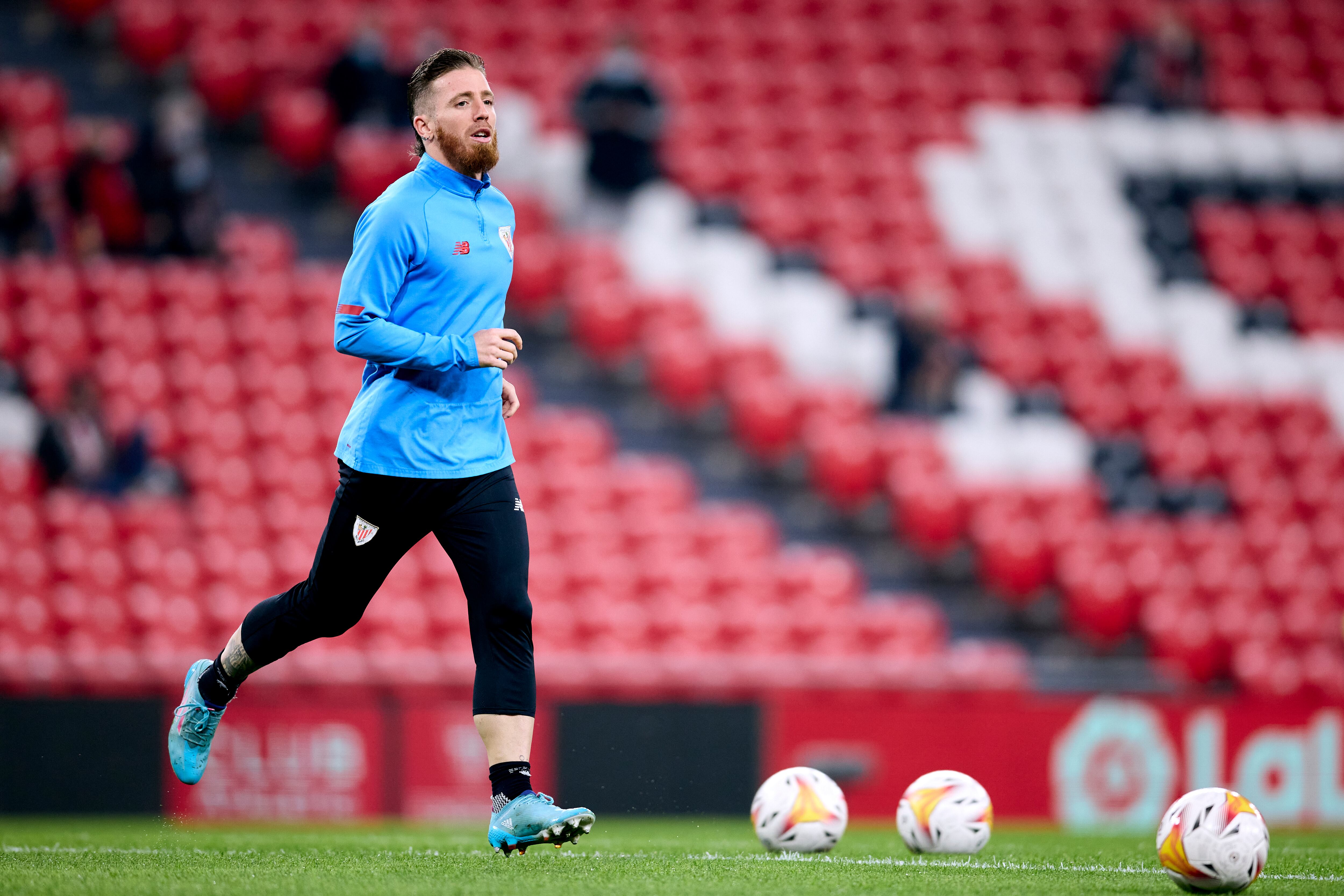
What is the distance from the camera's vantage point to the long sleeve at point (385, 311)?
4430 mm

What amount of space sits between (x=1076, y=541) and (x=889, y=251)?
126 inches

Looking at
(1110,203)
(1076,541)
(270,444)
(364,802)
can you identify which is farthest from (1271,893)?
(1110,203)

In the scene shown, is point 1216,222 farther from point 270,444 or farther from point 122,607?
point 122,607

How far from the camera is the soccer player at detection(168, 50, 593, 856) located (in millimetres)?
4500

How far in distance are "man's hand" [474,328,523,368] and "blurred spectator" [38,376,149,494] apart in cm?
710

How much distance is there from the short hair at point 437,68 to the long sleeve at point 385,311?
0.34 m

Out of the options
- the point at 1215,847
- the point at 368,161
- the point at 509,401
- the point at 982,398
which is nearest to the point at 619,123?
the point at 368,161

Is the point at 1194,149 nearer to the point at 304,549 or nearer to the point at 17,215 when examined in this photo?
the point at 304,549

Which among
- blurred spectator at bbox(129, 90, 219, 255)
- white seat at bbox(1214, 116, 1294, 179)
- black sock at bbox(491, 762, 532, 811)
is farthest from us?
white seat at bbox(1214, 116, 1294, 179)

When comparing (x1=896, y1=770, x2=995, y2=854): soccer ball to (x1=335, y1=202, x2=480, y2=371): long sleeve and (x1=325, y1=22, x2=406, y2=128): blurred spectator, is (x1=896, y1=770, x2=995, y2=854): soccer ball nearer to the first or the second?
(x1=335, y1=202, x2=480, y2=371): long sleeve

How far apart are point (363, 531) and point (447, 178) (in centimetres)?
103

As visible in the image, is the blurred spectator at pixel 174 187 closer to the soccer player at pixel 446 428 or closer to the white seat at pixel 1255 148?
the soccer player at pixel 446 428

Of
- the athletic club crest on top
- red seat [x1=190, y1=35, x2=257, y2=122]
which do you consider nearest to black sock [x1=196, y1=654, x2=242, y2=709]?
the athletic club crest on top

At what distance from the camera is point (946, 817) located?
5430mm
